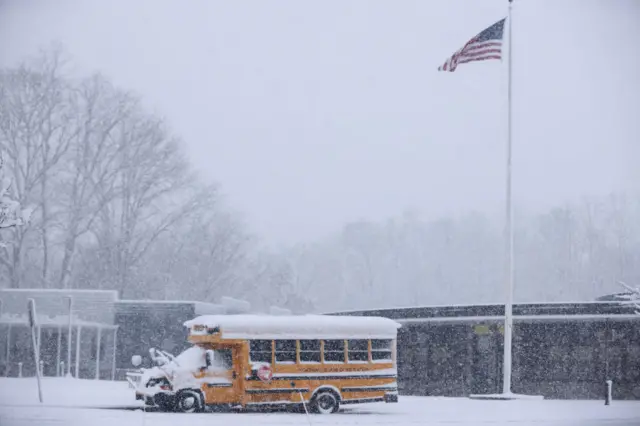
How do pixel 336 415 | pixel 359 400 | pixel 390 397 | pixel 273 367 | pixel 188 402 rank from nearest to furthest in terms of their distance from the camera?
pixel 188 402 → pixel 336 415 → pixel 273 367 → pixel 359 400 → pixel 390 397

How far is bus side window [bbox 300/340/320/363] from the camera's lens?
81.3ft

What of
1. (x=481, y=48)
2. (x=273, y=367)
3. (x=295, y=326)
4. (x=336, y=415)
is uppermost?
(x=481, y=48)

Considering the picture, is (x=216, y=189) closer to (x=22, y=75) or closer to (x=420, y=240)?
(x=22, y=75)

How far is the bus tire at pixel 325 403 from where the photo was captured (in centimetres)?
2459

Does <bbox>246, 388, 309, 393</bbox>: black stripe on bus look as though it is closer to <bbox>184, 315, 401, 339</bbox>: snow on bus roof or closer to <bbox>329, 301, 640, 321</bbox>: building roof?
<bbox>184, 315, 401, 339</bbox>: snow on bus roof

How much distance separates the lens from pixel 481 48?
30.5 metres

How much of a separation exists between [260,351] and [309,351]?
1.24m

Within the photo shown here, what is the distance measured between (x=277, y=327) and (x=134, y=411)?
385 cm

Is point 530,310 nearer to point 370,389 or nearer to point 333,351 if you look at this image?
point 370,389

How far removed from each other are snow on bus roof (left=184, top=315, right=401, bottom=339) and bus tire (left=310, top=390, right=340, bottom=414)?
140 cm

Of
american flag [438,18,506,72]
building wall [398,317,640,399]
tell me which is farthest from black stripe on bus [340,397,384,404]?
building wall [398,317,640,399]

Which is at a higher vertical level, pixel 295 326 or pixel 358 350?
pixel 295 326

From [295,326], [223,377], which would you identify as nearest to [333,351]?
[295,326]

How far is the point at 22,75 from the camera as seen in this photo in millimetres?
53594
